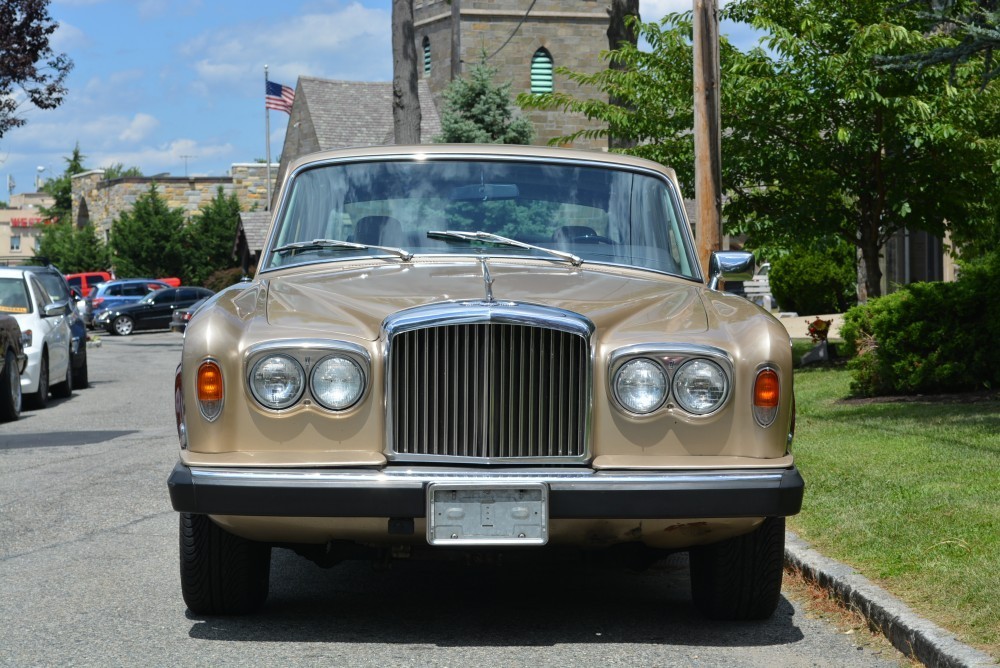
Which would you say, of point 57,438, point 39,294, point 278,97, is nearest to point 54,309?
point 39,294

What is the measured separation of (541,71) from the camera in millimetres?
52375

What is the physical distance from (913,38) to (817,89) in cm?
163

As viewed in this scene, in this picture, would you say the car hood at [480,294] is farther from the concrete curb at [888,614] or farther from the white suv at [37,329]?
the white suv at [37,329]

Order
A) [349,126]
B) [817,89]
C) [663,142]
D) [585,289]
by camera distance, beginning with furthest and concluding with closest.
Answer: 1. [349,126]
2. [663,142]
3. [817,89]
4. [585,289]

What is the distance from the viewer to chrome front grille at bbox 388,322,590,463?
4.92 m

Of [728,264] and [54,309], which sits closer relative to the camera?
[728,264]

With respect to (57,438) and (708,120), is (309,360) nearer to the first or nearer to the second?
(57,438)

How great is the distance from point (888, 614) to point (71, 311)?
15.3m

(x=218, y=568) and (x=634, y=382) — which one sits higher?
(x=634, y=382)

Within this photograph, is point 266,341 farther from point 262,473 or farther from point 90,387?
point 90,387

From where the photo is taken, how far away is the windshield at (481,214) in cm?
626

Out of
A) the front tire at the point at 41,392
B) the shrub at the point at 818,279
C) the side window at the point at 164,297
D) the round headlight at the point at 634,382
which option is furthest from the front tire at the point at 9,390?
the side window at the point at 164,297

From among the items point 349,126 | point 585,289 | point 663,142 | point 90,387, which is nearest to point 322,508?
point 585,289

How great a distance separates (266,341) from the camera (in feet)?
16.2
